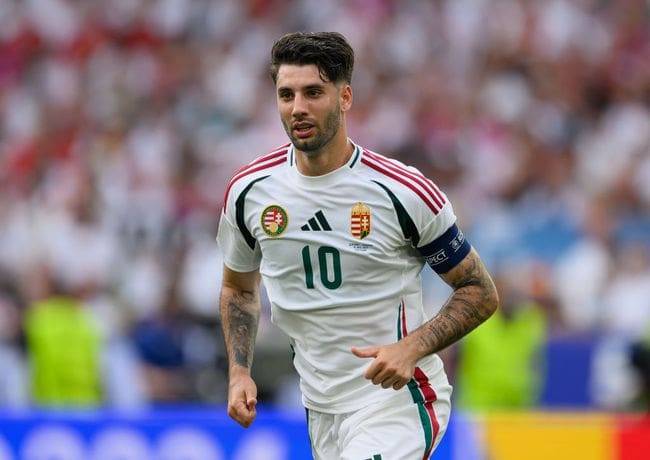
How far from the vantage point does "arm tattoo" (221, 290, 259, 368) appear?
6277 mm

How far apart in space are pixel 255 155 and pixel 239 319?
949cm

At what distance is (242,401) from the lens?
5.89 m

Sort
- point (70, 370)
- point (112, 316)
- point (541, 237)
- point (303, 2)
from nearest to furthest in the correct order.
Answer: point (70, 370) → point (112, 316) → point (541, 237) → point (303, 2)

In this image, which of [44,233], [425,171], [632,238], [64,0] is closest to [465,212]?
[425,171]

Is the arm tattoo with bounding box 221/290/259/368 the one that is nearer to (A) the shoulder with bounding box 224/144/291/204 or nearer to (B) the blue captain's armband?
(A) the shoulder with bounding box 224/144/291/204

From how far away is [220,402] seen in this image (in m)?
12.6

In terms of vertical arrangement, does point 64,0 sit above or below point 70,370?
above

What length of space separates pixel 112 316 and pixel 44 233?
1.79 metres

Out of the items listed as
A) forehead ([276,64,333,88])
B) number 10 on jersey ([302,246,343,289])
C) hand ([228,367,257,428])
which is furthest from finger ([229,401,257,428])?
forehead ([276,64,333,88])

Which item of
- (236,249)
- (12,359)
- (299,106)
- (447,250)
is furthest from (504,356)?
(299,106)

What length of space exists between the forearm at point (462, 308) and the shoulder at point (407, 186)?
11.9 inches

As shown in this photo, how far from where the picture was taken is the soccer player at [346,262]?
580 cm

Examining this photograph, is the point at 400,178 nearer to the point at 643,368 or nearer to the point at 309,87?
the point at 309,87

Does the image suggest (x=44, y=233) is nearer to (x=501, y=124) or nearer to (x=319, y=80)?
(x=501, y=124)
